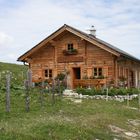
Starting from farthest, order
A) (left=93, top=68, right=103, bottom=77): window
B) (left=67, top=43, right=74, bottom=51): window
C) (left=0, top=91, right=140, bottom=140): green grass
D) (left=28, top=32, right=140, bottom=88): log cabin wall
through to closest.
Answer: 1. (left=67, top=43, right=74, bottom=51): window
2. (left=93, top=68, right=103, bottom=77): window
3. (left=28, top=32, right=140, bottom=88): log cabin wall
4. (left=0, top=91, right=140, bottom=140): green grass

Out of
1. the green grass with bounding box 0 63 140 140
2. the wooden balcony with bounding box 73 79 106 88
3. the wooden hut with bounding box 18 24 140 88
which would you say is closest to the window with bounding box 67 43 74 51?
the wooden hut with bounding box 18 24 140 88

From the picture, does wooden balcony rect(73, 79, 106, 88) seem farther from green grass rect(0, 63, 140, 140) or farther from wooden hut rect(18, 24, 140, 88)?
green grass rect(0, 63, 140, 140)

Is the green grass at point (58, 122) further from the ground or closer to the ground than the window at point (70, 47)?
closer to the ground

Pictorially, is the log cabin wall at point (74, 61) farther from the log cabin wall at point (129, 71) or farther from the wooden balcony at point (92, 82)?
the wooden balcony at point (92, 82)

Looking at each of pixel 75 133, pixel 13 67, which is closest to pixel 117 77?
pixel 75 133

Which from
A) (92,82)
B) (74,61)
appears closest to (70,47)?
(74,61)

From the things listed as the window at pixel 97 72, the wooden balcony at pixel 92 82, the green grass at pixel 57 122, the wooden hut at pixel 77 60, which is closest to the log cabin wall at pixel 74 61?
the wooden hut at pixel 77 60

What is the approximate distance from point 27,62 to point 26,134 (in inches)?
1094

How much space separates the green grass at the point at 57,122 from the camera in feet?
42.9

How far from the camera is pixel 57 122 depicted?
14977mm

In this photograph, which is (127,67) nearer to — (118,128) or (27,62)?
(27,62)

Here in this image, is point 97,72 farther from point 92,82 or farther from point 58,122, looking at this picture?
point 58,122

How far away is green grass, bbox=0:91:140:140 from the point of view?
13.1m

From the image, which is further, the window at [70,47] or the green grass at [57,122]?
the window at [70,47]
